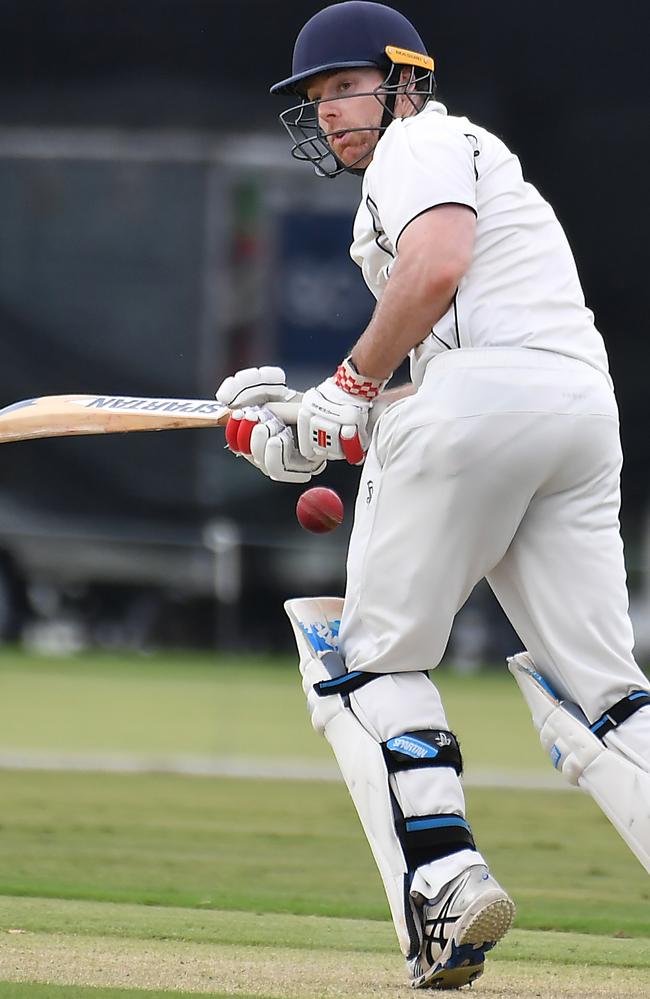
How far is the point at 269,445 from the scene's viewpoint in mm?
3055

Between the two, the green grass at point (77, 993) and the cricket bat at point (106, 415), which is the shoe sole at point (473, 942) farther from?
the cricket bat at point (106, 415)

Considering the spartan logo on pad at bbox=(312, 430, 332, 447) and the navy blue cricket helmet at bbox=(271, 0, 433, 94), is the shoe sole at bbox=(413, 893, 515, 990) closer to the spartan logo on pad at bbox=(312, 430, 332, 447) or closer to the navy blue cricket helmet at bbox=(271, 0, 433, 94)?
the spartan logo on pad at bbox=(312, 430, 332, 447)

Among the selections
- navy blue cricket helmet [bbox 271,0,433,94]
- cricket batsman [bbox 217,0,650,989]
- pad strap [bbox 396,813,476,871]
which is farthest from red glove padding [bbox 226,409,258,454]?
pad strap [bbox 396,813,476,871]

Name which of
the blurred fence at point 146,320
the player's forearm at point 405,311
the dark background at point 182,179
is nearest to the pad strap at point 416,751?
the player's forearm at point 405,311

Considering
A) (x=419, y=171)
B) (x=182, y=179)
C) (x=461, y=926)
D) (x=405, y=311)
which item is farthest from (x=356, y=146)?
(x=182, y=179)

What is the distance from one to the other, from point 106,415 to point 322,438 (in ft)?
2.00

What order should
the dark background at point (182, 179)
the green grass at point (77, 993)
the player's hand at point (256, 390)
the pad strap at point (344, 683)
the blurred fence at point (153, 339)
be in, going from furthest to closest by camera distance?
the dark background at point (182, 179) < the blurred fence at point (153, 339) < the player's hand at point (256, 390) < the pad strap at point (344, 683) < the green grass at point (77, 993)

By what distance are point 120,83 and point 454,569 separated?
1000cm

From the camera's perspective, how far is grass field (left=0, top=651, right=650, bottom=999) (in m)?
3.01

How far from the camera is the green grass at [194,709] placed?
816cm

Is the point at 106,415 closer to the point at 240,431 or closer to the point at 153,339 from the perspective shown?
the point at 240,431

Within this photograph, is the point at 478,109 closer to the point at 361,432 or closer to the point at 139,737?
the point at 139,737

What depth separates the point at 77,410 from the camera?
342cm

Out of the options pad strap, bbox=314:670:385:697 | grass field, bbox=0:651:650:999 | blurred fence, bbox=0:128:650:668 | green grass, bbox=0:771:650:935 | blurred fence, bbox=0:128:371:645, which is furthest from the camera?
blurred fence, bbox=0:128:371:645
